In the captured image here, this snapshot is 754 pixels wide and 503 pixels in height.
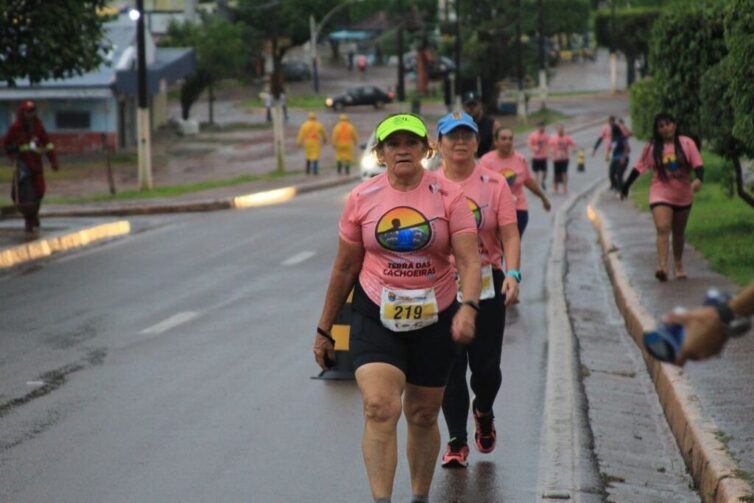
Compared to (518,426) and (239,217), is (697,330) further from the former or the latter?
(239,217)


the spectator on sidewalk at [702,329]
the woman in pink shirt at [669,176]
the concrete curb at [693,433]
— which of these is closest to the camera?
the spectator on sidewalk at [702,329]

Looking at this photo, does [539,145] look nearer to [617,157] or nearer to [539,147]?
[539,147]

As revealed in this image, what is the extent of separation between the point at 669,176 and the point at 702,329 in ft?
39.3

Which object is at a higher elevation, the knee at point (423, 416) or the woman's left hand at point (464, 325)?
the woman's left hand at point (464, 325)

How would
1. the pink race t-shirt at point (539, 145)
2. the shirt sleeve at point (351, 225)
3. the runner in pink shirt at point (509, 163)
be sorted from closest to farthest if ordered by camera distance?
the shirt sleeve at point (351, 225)
the runner in pink shirt at point (509, 163)
the pink race t-shirt at point (539, 145)

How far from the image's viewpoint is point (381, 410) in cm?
691

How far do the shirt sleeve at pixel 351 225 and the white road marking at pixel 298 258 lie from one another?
13192 millimetres

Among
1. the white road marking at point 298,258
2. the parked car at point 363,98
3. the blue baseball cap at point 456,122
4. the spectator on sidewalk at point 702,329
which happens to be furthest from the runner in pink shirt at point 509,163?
the parked car at point 363,98

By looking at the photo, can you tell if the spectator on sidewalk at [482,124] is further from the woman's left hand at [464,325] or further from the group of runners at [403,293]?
the woman's left hand at [464,325]

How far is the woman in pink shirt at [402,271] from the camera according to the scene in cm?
709

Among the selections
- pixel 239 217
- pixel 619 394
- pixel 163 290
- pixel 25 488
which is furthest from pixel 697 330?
pixel 239 217

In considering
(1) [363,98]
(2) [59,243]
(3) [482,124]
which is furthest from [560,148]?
(1) [363,98]

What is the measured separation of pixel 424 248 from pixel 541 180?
34.0 meters

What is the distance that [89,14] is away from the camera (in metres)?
29.2
